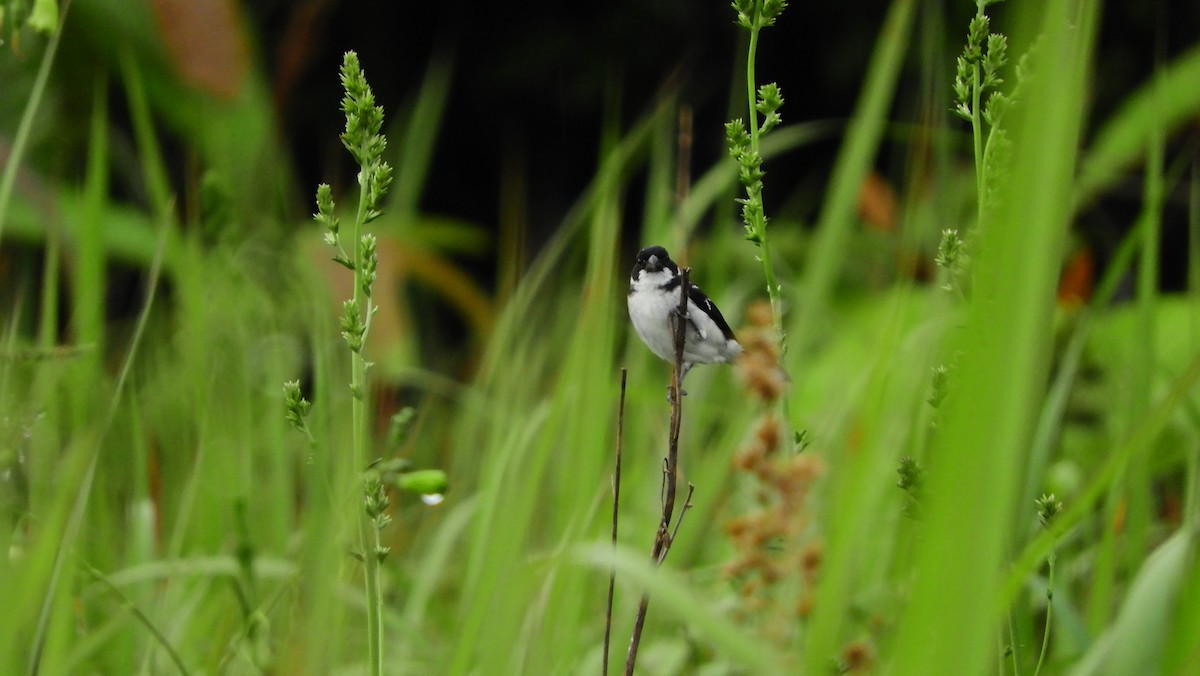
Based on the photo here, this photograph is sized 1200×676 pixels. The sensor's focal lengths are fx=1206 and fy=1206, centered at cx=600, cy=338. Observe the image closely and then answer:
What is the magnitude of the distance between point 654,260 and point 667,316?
0.06 metres

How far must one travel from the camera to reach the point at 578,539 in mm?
1205

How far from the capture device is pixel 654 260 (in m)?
1.21

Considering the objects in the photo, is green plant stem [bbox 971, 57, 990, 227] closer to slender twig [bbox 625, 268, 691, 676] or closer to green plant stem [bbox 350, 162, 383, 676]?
slender twig [bbox 625, 268, 691, 676]

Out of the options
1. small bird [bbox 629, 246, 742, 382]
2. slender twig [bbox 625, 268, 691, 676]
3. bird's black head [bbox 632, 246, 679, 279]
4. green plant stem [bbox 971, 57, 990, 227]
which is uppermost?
green plant stem [bbox 971, 57, 990, 227]

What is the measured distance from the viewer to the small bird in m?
1.18

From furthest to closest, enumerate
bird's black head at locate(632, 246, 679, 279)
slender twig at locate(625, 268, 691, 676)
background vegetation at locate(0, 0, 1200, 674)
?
bird's black head at locate(632, 246, 679, 279) → slender twig at locate(625, 268, 691, 676) → background vegetation at locate(0, 0, 1200, 674)

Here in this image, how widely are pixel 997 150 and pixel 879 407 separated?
26 cm

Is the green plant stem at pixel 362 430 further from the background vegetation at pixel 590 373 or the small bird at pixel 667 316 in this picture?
the small bird at pixel 667 316

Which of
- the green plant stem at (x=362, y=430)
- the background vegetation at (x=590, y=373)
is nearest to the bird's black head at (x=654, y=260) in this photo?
the background vegetation at (x=590, y=373)

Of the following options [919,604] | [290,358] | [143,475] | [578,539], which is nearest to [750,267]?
[290,358]

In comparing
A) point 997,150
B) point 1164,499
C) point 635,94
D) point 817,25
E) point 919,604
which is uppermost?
point 817,25

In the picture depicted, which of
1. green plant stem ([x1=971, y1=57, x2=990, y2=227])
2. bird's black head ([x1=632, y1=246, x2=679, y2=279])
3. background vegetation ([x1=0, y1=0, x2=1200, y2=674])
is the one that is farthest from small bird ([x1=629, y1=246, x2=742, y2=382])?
green plant stem ([x1=971, y1=57, x2=990, y2=227])

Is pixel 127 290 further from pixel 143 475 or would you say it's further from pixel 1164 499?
pixel 1164 499

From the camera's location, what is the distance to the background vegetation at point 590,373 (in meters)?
0.65
